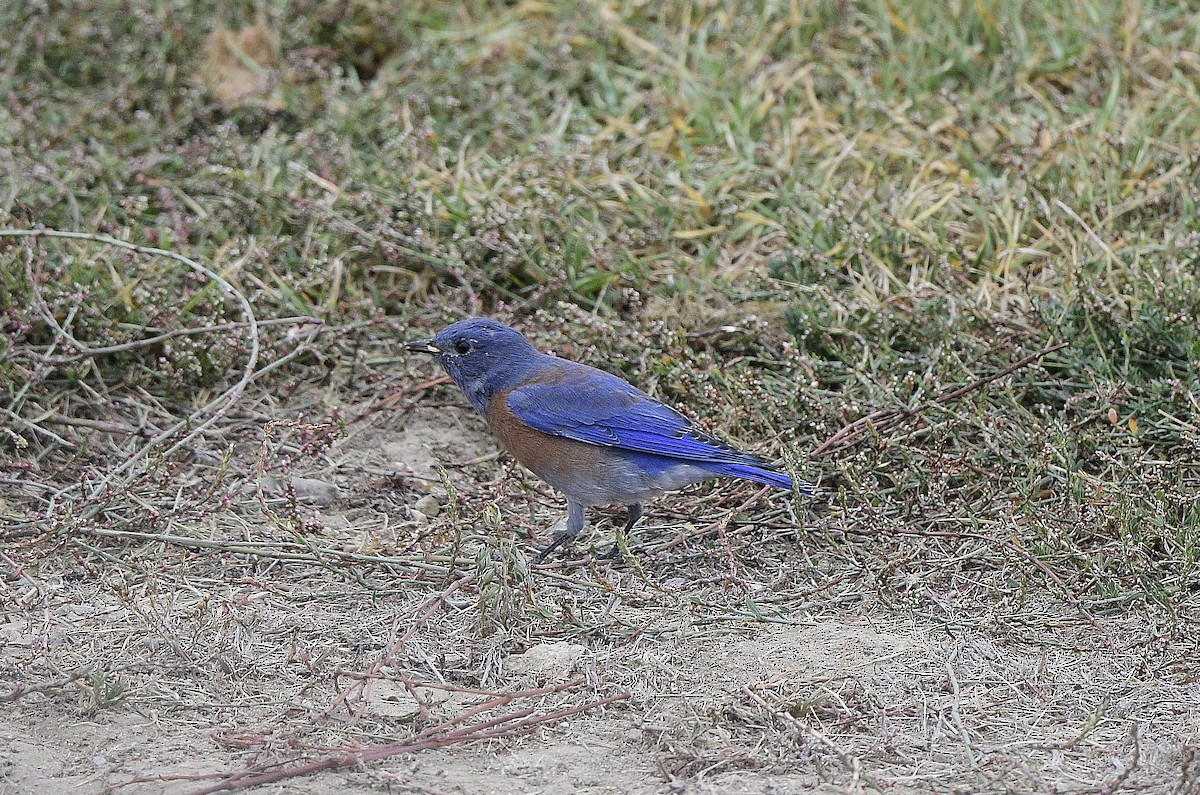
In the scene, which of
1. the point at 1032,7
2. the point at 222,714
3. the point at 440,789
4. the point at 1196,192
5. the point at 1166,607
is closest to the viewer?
the point at 440,789

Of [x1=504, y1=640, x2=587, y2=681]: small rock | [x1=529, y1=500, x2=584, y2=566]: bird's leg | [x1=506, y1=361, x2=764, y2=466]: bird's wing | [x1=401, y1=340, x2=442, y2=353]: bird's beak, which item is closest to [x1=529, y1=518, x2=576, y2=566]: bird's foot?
[x1=529, y1=500, x2=584, y2=566]: bird's leg

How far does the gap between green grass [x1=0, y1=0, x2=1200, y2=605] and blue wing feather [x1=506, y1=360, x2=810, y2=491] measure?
437mm

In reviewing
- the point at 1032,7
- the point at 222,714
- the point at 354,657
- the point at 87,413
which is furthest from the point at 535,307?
the point at 1032,7

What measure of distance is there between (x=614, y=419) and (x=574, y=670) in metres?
1.10

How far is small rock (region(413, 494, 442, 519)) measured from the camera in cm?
487

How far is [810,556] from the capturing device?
4.46 m

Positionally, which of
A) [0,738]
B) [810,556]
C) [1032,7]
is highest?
[1032,7]

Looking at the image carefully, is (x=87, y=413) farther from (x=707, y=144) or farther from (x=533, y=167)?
(x=707, y=144)

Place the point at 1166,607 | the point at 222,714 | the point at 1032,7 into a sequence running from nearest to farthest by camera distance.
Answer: the point at 222,714, the point at 1166,607, the point at 1032,7

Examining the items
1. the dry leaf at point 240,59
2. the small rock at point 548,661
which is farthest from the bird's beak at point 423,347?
the dry leaf at point 240,59

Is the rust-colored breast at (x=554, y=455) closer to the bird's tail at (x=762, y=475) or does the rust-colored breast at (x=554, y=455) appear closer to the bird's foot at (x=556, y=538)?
the bird's foot at (x=556, y=538)

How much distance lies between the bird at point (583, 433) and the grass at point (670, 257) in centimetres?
24

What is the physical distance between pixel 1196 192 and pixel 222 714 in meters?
4.40

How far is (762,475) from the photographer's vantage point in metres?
4.29
